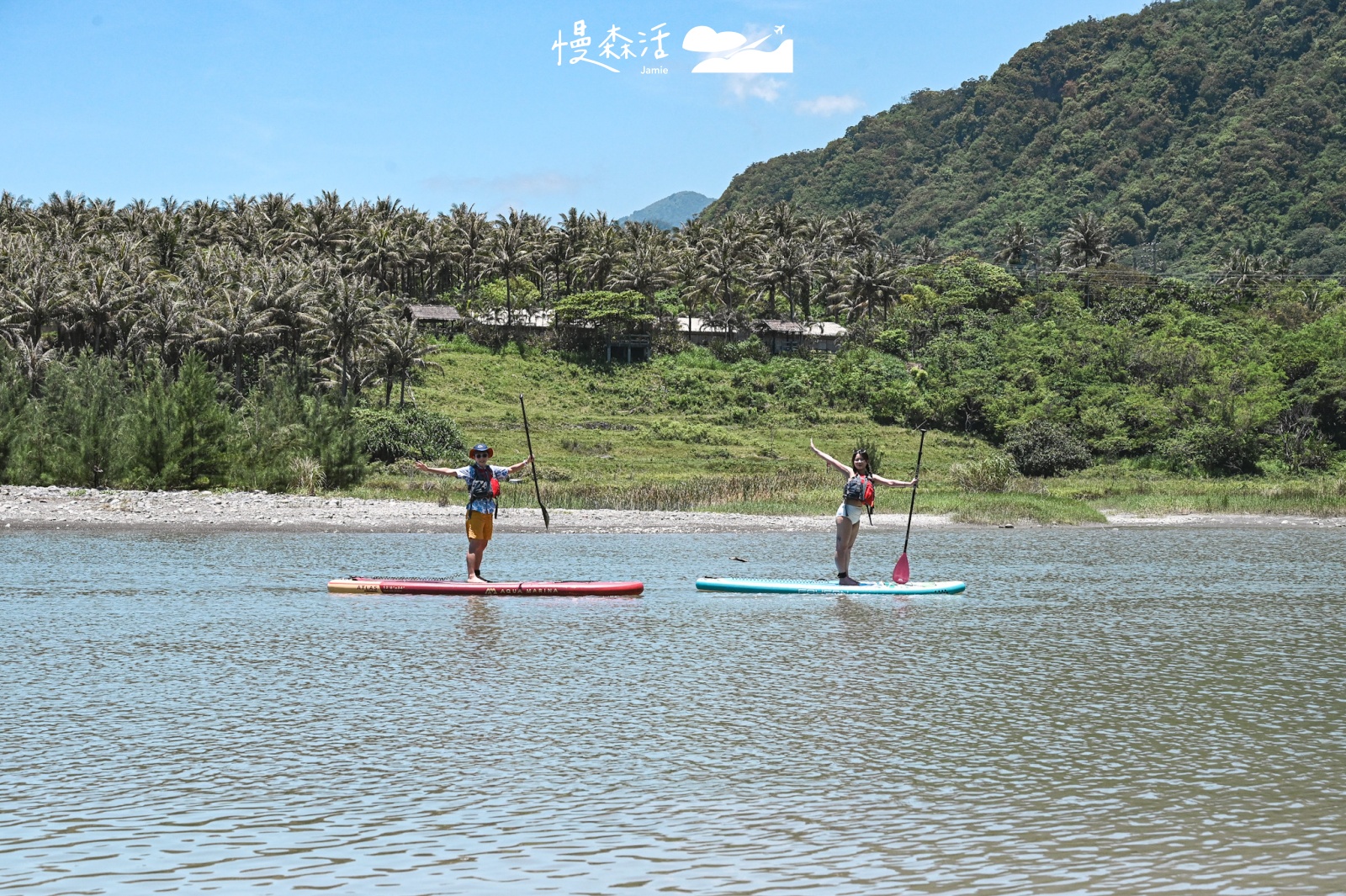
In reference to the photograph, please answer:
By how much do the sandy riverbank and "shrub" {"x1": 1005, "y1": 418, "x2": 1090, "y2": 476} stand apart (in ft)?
96.2

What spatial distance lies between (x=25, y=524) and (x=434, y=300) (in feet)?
287

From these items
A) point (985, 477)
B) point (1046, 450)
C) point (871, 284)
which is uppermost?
point (871, 284)

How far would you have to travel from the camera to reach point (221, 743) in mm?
13398

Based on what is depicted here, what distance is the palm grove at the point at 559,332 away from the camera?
59125 millimetres

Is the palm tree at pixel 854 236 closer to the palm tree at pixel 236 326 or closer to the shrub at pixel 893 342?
the shrub at pixel 893 342

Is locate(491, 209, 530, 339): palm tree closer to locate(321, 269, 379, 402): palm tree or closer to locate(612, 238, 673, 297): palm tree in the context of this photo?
locate(612, 238, 673, 297): palm tree

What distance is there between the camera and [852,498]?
2442 cm

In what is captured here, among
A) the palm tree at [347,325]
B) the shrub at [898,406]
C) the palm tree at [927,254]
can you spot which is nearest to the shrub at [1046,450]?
the shrub at [898,406]

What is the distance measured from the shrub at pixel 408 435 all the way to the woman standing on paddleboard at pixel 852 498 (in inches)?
2078

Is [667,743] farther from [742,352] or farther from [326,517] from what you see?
[742,352]

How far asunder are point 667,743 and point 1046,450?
7482cm

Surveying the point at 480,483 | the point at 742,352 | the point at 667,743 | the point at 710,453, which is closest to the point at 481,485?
the point at 480,483

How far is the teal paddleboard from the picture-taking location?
26.2 meters

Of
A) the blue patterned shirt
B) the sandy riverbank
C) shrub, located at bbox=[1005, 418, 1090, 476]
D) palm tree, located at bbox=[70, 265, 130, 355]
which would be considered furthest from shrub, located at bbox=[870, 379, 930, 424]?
the blue patterned shirt
